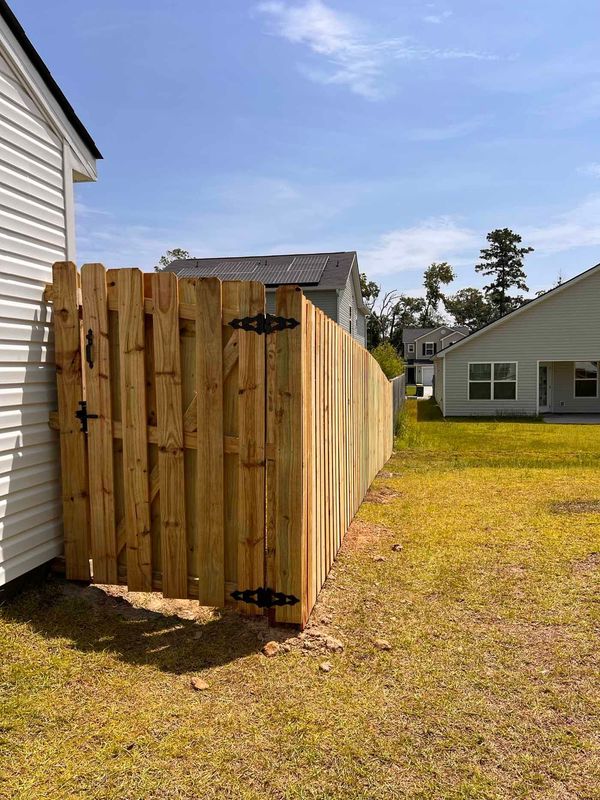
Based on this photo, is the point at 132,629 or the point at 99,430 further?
the point at 99,430

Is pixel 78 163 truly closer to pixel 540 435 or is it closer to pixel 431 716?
pixel 431 716

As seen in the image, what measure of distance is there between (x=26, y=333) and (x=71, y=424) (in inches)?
27.6

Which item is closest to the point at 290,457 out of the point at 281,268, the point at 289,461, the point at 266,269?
the point at 289,461

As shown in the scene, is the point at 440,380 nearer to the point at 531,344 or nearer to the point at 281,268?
the point at 531,344

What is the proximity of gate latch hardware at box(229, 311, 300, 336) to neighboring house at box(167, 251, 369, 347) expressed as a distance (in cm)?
1690

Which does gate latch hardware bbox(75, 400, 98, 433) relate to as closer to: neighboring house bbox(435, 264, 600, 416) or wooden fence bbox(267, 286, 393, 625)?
wooden fence bbox(267, 286, 393, 625)

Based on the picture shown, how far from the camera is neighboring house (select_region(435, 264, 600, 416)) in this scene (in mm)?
20766

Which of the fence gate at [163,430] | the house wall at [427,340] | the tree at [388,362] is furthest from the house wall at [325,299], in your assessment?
the house wall at [427,340]

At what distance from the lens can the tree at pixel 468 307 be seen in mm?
82938

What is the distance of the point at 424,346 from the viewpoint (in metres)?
63.5

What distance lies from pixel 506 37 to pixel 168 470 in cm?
671

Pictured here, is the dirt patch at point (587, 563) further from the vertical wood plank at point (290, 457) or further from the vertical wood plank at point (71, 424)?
the vertical wood plank at point (71, 424)

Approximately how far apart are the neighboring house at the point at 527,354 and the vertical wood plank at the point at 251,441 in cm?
1958

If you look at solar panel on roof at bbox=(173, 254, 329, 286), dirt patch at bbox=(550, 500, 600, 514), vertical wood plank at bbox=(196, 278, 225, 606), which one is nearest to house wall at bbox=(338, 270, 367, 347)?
solar panel on roof at bbox=(173, 254, 329, 286)
